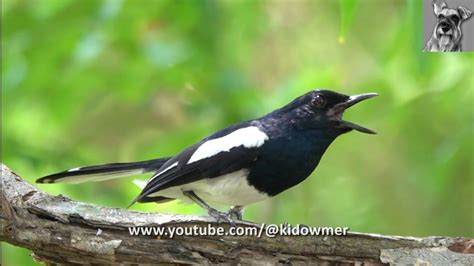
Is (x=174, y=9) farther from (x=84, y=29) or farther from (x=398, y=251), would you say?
(x=398, y=251)

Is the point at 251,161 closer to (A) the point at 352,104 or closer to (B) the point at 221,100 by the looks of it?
(A) the point at 352,104

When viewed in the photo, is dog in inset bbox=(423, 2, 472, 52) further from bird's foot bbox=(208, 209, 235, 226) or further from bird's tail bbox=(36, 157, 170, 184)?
bird's tail bbox=(36, 157, 170, 184)

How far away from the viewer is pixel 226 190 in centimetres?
311

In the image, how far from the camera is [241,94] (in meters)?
4.84

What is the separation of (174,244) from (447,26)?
1383 mm

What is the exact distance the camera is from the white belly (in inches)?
122

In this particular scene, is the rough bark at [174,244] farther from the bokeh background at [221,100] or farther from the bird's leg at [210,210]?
the bokeh background at [221,100]

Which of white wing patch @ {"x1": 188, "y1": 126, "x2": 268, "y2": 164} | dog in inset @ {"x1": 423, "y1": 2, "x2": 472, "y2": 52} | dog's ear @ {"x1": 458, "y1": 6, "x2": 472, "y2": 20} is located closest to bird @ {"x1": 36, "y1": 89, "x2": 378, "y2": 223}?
white wing patch @ {"x1": 188, "y1": 126, "x2": 268, "y2": 164}

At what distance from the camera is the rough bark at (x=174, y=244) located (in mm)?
2887

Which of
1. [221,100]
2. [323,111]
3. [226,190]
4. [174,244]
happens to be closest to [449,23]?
Answer: [323,111]

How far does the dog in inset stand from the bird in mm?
403

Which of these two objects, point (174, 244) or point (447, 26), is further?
point (447, 26)

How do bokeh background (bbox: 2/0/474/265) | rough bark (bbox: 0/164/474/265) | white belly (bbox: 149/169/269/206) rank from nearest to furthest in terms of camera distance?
rough bark (bbox: 0/164/474/265) < white belly (bbox: 149/169/269/206) < bokeh background (bbox: 2/0/474/265)

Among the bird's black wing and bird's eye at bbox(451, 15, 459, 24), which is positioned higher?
bird's eye at bbox(451, 15, 459, 24)
